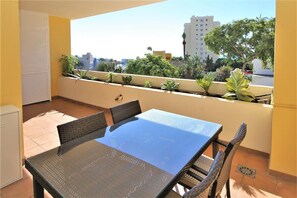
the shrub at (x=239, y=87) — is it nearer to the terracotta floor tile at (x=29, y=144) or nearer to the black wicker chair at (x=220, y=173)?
the black wicker chair at (x=220, y=173)

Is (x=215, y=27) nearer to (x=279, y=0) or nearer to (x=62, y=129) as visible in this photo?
(x=279, y=0)

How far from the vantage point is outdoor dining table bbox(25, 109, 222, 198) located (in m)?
0.99

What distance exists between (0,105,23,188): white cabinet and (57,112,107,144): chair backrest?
915 millimetres

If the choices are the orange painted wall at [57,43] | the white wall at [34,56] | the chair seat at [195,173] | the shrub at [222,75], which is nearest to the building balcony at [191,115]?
the white wall at [34,56]

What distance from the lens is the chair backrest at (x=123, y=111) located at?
6.41 feet

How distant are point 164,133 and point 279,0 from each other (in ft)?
5.98

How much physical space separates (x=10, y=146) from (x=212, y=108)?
2.68 m

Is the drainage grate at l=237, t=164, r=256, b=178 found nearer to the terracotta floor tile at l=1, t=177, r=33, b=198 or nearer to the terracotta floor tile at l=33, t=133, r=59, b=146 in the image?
the terracotta floor tile at l=1, t=177, r=33, b=198

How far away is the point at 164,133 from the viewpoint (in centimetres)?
169

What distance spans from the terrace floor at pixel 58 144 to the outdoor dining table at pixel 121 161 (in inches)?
34.6

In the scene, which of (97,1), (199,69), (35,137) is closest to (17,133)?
(35,137)

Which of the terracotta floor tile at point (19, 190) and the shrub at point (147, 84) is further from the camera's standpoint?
the shrub at point (147, 84)

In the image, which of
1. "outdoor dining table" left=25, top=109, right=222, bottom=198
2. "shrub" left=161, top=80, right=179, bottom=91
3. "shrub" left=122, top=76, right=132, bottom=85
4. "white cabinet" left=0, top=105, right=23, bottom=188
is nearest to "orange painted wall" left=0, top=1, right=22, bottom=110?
"white cabinet" left=0, top=105, right=23, bottom=188

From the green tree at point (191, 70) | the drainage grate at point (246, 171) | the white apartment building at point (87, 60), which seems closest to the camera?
the drainage grate at point (246, 171)
